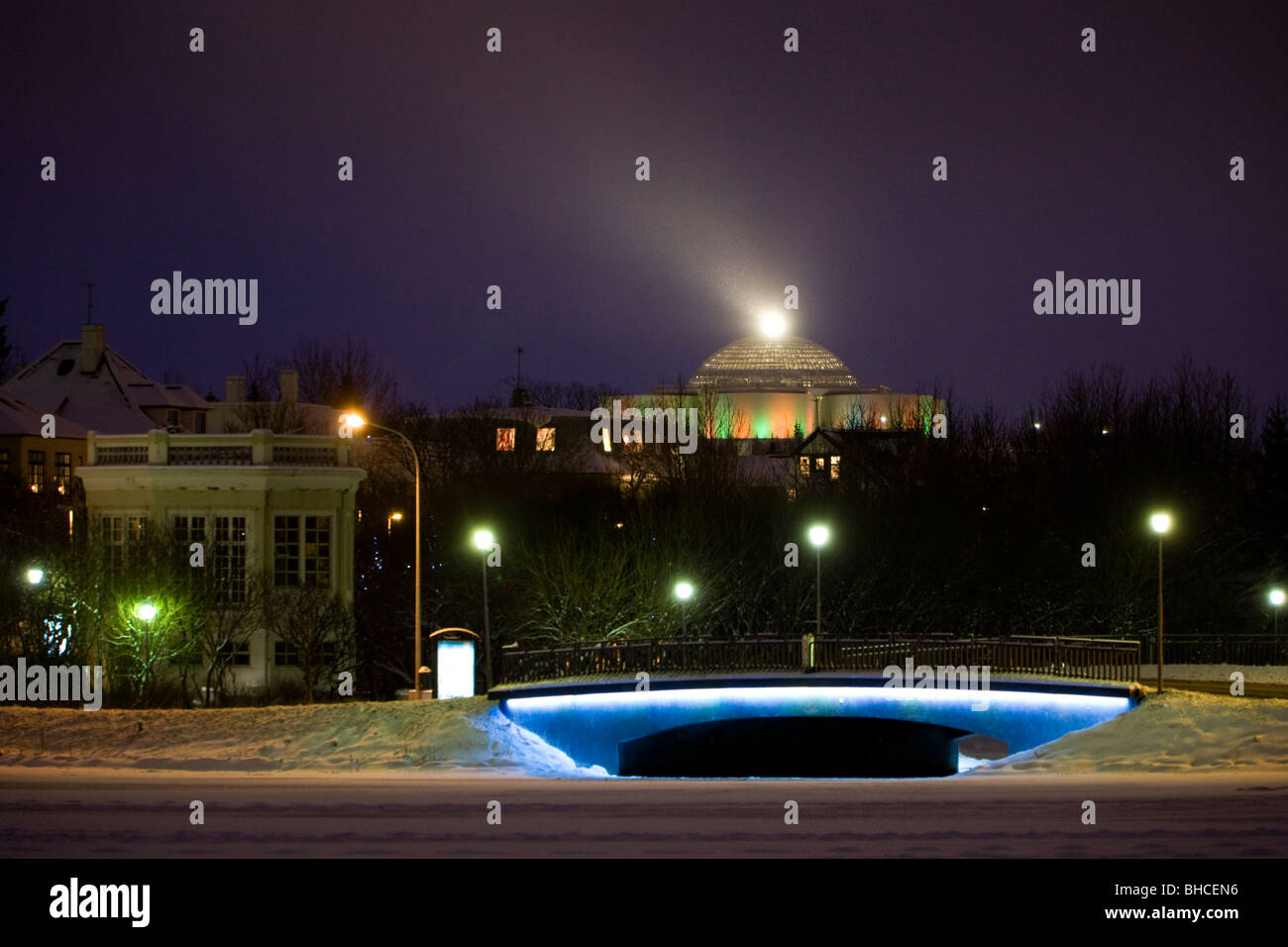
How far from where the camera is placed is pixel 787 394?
124 m

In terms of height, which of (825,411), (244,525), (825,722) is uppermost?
(825,411)

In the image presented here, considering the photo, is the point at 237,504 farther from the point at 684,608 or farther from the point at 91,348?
the point at 91,348

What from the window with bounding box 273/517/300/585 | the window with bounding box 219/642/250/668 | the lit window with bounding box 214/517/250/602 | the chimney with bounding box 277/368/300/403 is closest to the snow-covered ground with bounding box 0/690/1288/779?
the window with bounding box 219/642/250/668

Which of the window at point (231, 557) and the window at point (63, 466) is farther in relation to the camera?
Answer: the window at point (63, 466)

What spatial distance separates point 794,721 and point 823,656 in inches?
67.4

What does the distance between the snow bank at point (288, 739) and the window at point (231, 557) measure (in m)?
12.8

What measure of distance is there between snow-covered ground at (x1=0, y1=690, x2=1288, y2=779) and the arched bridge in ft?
9.62

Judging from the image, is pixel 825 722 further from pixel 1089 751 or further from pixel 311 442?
pixel 311 442

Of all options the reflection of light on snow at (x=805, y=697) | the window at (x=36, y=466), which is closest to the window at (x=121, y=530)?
the reflection of light on snow at (x=805, y=697)

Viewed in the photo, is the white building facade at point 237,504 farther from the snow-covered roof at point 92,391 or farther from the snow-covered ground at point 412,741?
the snow-covered roof at point 92,391

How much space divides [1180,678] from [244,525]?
24.6 m

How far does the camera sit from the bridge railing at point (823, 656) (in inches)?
1254

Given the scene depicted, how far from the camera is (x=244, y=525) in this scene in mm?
41875
